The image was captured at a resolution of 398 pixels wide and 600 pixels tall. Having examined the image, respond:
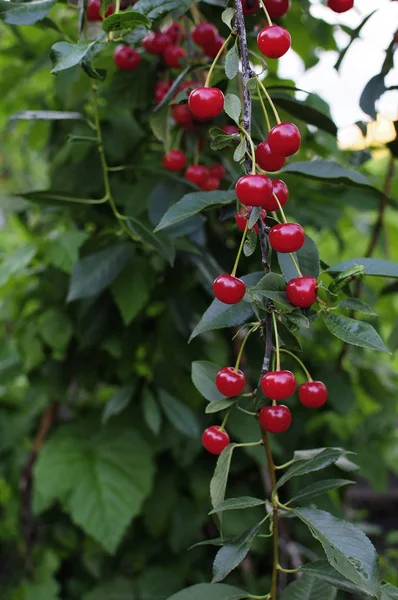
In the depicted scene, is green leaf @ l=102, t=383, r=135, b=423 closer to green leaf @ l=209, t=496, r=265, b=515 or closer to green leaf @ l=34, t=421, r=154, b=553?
green leaf @ l=34, t=421, r=154, b=553

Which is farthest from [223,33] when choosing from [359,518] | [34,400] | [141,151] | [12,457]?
[359,518]

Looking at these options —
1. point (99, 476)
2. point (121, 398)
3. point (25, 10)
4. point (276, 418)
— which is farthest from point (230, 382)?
point (99, 476)

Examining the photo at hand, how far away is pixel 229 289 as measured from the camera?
462mm

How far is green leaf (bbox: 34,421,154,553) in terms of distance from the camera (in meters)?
1.01

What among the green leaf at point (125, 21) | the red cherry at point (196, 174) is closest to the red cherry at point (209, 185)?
the red cherry at point (196, 174)

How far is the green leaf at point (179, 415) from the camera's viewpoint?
91 centimetres

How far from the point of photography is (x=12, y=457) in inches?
51.6

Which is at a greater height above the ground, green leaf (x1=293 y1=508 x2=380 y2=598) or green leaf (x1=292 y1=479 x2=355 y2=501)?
green leaf (x1=293 y1=508 x2=380 y2=598)

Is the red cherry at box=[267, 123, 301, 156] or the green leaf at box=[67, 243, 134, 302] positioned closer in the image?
the red cherry at box=[267, 123, 301, 156]

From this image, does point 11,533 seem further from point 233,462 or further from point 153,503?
point 233,462

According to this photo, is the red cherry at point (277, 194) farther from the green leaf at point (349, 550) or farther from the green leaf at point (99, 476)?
the green leaf at point (99, 476)

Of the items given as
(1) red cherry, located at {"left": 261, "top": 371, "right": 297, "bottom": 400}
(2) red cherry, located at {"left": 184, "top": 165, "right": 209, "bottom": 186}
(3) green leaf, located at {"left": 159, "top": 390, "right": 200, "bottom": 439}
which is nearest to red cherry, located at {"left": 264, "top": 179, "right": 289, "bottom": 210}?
(1) red cherry, located at {"left": 261, "top": 371, "right": 297, "bottom": 400}

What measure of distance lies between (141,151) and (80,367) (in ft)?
1.23

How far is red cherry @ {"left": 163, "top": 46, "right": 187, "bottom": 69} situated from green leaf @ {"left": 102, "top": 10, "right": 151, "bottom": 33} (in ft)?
0.74
